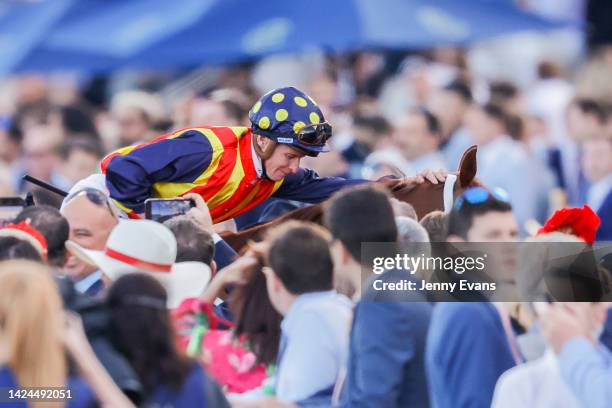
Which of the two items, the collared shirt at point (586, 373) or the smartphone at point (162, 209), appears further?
the smartphone at point (162, 209)

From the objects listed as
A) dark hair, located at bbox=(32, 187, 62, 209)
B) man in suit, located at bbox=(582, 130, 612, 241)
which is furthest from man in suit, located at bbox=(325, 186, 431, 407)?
man in suit, located at bbox=(582, 130, 612, 241)

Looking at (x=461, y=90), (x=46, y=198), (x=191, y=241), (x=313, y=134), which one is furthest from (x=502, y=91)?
(x=191, y=241)

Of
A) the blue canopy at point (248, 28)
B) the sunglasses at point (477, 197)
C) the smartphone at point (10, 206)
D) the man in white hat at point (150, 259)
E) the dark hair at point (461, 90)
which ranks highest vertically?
the blue canopy at point (248, 28)

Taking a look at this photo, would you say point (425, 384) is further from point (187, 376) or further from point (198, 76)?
point (198, 76)

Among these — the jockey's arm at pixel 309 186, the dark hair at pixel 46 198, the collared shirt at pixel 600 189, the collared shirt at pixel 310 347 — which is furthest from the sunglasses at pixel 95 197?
the collared shirt at pixel 600 189

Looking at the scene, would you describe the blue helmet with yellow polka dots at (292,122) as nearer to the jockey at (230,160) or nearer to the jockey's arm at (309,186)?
the jockey at (230,160)

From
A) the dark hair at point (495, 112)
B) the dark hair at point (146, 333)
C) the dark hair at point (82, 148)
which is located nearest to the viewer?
the dark hair at point (146, 333)

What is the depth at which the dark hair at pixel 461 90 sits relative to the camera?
46.6 ft

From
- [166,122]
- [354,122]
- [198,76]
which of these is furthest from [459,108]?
[198,76]

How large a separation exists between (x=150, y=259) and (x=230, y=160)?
1.58 meters

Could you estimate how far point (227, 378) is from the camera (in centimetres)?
584

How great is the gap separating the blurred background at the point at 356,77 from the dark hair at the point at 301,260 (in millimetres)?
3938

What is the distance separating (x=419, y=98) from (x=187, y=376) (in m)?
11.3

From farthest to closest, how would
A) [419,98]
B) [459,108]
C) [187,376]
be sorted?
1. [419,98]
2. [459,108]
3. [187,376]
